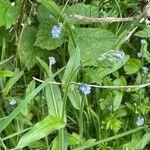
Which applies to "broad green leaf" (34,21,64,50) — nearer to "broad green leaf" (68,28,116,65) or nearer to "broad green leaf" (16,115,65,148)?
"broad green leaf" (68,28,116,65)

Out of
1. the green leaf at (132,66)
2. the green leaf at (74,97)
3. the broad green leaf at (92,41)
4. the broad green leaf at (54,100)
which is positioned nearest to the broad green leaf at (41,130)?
the broad green leaf at (54,100)

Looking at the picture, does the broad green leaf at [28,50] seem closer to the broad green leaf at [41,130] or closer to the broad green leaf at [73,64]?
the broad green leaf at [73,64]

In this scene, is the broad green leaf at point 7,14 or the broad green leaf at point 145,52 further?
the broad green leaf at point 145,52

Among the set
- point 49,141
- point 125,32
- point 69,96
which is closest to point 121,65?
point 125,32

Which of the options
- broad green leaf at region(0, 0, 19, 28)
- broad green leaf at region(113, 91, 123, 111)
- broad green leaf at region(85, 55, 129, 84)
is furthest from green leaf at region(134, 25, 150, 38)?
broad green leaf at region(0, 0, 19, 28)

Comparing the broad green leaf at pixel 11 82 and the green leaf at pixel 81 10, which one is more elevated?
the green leaf at pixel 81 10

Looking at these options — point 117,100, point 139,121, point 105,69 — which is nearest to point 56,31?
point 105,69

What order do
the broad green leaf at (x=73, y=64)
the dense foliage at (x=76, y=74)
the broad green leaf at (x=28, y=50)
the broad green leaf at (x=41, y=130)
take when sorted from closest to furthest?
the broad green leaf at (x=41, y=130) < the broad green leaf at (x=73, y=64) < the dense foliage at (x=76, y=74) < the broad green leaf at (x=28, y=50)

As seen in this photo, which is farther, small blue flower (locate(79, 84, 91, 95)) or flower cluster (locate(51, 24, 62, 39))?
flower cluster (locate(51, 24, 62, 39))
